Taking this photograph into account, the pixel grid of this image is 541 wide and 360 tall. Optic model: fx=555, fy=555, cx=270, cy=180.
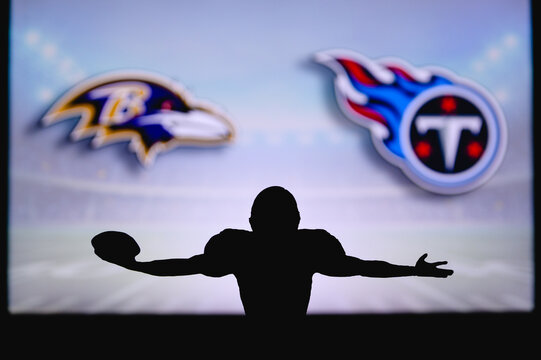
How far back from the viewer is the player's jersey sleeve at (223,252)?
152 centimetres

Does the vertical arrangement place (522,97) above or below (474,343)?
above

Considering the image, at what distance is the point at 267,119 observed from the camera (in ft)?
14.1

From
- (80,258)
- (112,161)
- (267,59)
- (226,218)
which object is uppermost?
(267,59)

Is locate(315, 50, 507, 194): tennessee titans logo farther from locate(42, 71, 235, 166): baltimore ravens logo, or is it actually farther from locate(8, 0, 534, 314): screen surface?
locate(42, 71, 235, 166): baltimore ravens logo

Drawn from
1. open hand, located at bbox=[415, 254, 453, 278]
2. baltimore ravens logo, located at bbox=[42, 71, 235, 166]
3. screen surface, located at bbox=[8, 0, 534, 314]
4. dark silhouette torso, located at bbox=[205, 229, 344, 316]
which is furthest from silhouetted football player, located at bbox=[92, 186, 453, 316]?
baltimore ravens logo, located at bbox=[42, 71, 235, 166]

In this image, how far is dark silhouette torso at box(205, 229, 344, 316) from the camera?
1511 millimetres

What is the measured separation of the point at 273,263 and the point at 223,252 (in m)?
0.14

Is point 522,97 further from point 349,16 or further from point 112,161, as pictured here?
point 112,161

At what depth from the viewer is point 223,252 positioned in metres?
1.53

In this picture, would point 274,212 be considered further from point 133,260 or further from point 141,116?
point 141,116

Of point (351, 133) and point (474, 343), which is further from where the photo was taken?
point (351, 133)

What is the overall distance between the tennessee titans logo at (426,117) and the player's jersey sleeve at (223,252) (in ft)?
9.65

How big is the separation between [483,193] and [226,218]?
2.00 meters

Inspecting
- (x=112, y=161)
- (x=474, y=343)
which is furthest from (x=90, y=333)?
(x=474, y=343)
